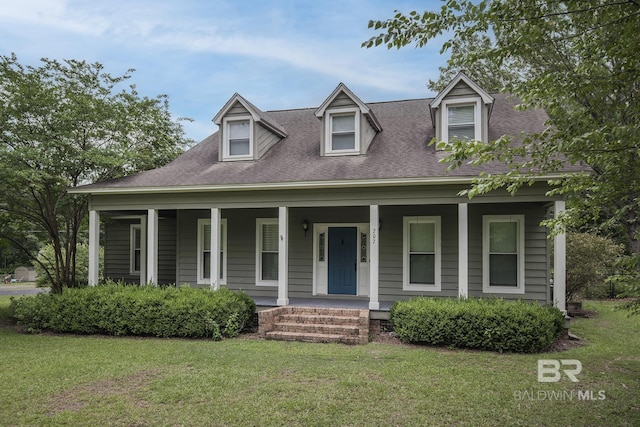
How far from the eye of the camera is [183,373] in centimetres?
656

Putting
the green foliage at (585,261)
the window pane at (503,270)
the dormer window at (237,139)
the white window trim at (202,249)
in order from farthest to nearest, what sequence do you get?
the green foliage at (585,261) → the white window trim at (202,249) → the dormer window at (237,139) → the window pane at (503,270)

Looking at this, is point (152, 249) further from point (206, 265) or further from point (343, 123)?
point (343, 123)

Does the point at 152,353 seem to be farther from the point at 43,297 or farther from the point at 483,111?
the point at 483,111

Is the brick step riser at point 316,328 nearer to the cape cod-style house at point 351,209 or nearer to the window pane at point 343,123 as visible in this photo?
the cape cod-style house at point 351,209

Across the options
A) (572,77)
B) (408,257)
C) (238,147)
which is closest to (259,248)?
(238,147)

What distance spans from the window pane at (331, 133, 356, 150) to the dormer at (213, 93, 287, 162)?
2.06 metres

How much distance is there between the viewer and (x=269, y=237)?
1249cm

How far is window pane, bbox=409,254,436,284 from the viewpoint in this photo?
1115 centimetres

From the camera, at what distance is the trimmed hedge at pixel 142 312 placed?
30.7ft

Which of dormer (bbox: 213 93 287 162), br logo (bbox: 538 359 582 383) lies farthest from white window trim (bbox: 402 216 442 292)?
dormer (bbox: 213 93 287 162)

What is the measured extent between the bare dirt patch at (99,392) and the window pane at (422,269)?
22.0 ft

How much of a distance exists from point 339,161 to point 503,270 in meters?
4.78

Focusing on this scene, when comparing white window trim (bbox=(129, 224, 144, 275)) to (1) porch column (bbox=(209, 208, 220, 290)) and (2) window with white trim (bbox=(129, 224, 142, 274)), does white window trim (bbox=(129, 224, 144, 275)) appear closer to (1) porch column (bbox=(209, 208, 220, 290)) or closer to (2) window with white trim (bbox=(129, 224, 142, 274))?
(2) window with white trim (bbox=(129, 224, 142, 274))

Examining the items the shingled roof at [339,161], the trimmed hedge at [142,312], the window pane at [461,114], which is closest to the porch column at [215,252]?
the trimmed hedge at [142,312]
